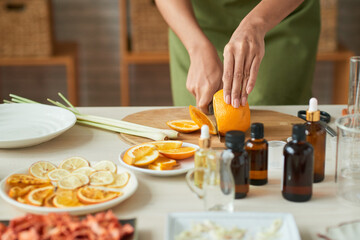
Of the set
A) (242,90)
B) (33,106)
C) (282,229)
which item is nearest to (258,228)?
(282,229)

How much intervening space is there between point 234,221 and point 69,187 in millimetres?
374

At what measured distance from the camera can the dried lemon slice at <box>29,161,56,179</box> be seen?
116cm

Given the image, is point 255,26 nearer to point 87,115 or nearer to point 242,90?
point 242,90

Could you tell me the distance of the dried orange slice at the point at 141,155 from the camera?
123cm

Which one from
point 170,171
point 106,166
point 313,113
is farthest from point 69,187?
point 313,113

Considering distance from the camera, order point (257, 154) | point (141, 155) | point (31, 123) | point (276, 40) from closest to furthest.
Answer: point (257, 154), point (141, 155), point (31, 123), point (276, 40)

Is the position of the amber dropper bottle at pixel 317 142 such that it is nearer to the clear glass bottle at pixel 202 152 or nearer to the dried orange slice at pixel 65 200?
the clear glass bottle at pixel 202 152

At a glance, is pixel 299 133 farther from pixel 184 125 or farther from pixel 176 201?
pixel 184 125

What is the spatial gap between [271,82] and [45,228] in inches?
58.6

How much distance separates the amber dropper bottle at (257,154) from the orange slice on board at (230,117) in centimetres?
33

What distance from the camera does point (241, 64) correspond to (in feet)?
5.02

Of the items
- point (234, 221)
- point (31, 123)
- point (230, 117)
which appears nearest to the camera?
point (234, 221)

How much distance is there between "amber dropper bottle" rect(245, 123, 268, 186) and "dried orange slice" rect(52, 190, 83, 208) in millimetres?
386

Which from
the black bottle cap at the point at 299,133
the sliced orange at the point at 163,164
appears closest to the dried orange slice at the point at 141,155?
the sliced orange at the point at 163,164
